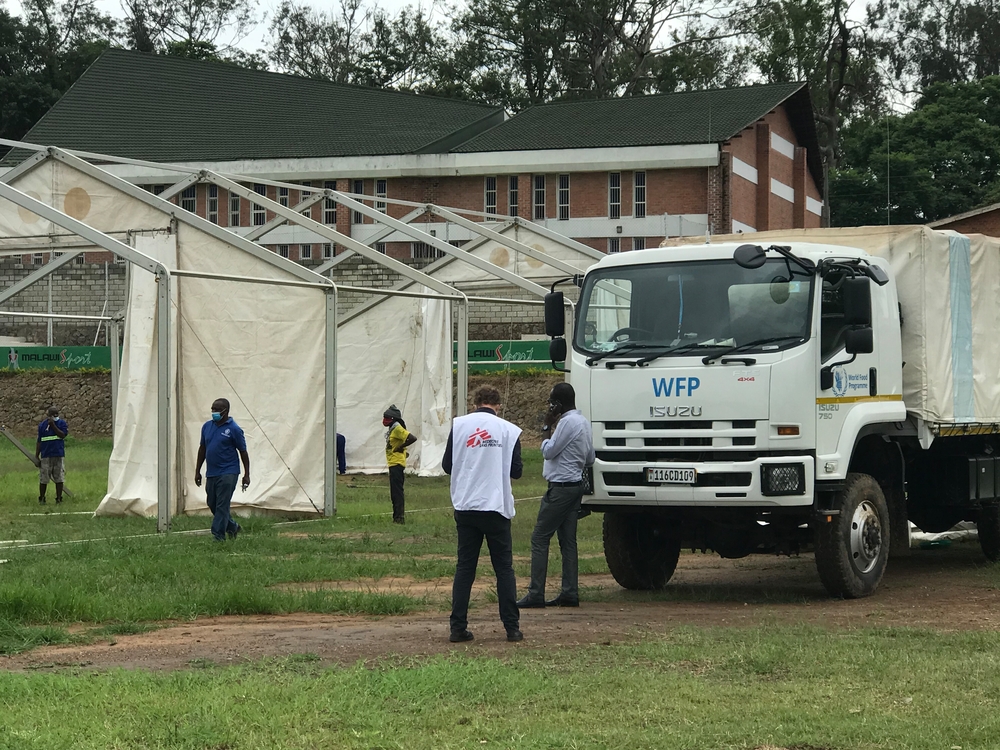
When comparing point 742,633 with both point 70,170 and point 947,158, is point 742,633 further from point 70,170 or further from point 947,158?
point 947,158

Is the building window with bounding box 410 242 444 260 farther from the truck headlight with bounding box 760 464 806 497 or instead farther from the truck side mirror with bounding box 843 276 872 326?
the truck headlight with bounding box 760 464 806 497

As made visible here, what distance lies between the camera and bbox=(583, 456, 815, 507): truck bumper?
464 inches

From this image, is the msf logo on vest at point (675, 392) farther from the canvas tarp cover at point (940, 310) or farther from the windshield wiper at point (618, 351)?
the canvas tarp cover at point (940, 310)

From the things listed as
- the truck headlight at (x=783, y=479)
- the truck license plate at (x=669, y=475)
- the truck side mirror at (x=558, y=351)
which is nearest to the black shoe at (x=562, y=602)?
the truck license plate at (x=669, y=475)

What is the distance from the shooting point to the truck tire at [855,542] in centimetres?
1224

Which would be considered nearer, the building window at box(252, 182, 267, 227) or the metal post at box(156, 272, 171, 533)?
the metal post at box(156, 272, 171, 533)

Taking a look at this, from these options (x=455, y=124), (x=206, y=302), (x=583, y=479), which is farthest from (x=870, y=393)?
(x=455, y=124)

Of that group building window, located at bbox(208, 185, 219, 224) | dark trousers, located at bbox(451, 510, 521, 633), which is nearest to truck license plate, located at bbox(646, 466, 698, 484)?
dark trousers, located at bbox(451, 510, 521, 633)

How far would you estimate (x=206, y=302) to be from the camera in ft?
65.1

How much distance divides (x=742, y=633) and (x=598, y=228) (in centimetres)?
4627

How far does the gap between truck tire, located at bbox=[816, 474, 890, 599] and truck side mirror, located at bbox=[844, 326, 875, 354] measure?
4.25 feet

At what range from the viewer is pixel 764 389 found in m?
11.8

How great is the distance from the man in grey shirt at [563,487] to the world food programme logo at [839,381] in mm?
2057

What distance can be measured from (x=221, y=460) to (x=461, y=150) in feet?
140
